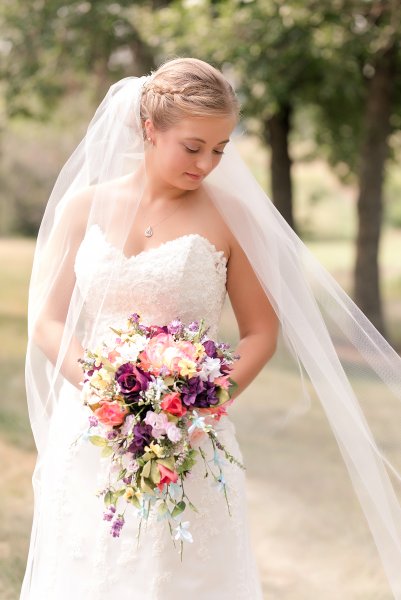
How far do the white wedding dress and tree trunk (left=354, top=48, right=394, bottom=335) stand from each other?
1050cm

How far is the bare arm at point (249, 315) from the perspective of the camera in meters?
3.41

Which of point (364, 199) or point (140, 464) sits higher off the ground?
point (140, 464)

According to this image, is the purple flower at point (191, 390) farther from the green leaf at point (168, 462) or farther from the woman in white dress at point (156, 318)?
the woman in white dress at point (156, 318)

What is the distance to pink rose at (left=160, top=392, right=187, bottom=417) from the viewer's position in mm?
2809

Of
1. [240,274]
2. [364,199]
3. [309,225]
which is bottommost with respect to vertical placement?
[309,225]

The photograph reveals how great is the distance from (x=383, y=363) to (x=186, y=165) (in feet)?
3.38

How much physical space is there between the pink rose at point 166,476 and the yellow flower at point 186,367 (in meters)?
0.28

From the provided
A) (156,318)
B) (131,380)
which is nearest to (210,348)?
(131,380)

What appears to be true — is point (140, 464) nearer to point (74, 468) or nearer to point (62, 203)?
point (74, 468)

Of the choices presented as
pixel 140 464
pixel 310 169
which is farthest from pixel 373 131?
pixel 310 169

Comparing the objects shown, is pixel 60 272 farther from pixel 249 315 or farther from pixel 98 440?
pixel 98 440

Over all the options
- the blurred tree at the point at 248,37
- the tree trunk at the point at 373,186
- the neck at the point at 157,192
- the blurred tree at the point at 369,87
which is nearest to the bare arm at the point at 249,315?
the neck at the point at 157,192

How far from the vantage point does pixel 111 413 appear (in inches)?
112

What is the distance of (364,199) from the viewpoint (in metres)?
13.8
